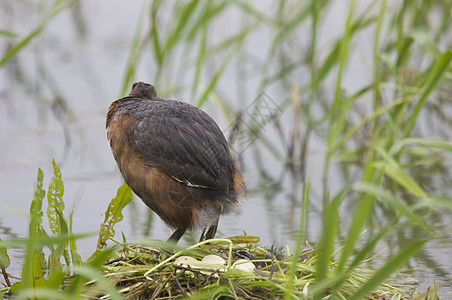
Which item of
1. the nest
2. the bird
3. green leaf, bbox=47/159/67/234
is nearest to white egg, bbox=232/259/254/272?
the nest

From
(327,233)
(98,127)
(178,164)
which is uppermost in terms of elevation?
(98,127)

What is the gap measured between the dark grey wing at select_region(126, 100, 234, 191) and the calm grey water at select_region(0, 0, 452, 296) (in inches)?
19.9

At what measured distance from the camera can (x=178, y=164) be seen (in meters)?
4.23

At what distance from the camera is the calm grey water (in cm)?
539

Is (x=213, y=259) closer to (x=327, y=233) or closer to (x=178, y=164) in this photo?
(x=178, y=164)

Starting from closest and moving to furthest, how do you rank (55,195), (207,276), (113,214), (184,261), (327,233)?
1. (327,233)
2. (207,276)
3. (184,261)
4. (55,195)
5. (113,214)

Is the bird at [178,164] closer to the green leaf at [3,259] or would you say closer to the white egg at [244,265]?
the white egg at [244,265]

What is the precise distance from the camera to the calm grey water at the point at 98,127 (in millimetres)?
5391

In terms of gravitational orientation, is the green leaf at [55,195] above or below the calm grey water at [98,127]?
below

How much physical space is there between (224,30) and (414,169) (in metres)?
3.91

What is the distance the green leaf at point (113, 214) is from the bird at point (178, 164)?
10cm

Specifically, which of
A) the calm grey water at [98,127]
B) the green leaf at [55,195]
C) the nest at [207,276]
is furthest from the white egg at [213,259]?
the green leaf at [55,195]

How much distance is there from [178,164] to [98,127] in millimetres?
3734

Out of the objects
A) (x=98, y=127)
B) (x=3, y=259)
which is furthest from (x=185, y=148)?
(x=98, y=127)
